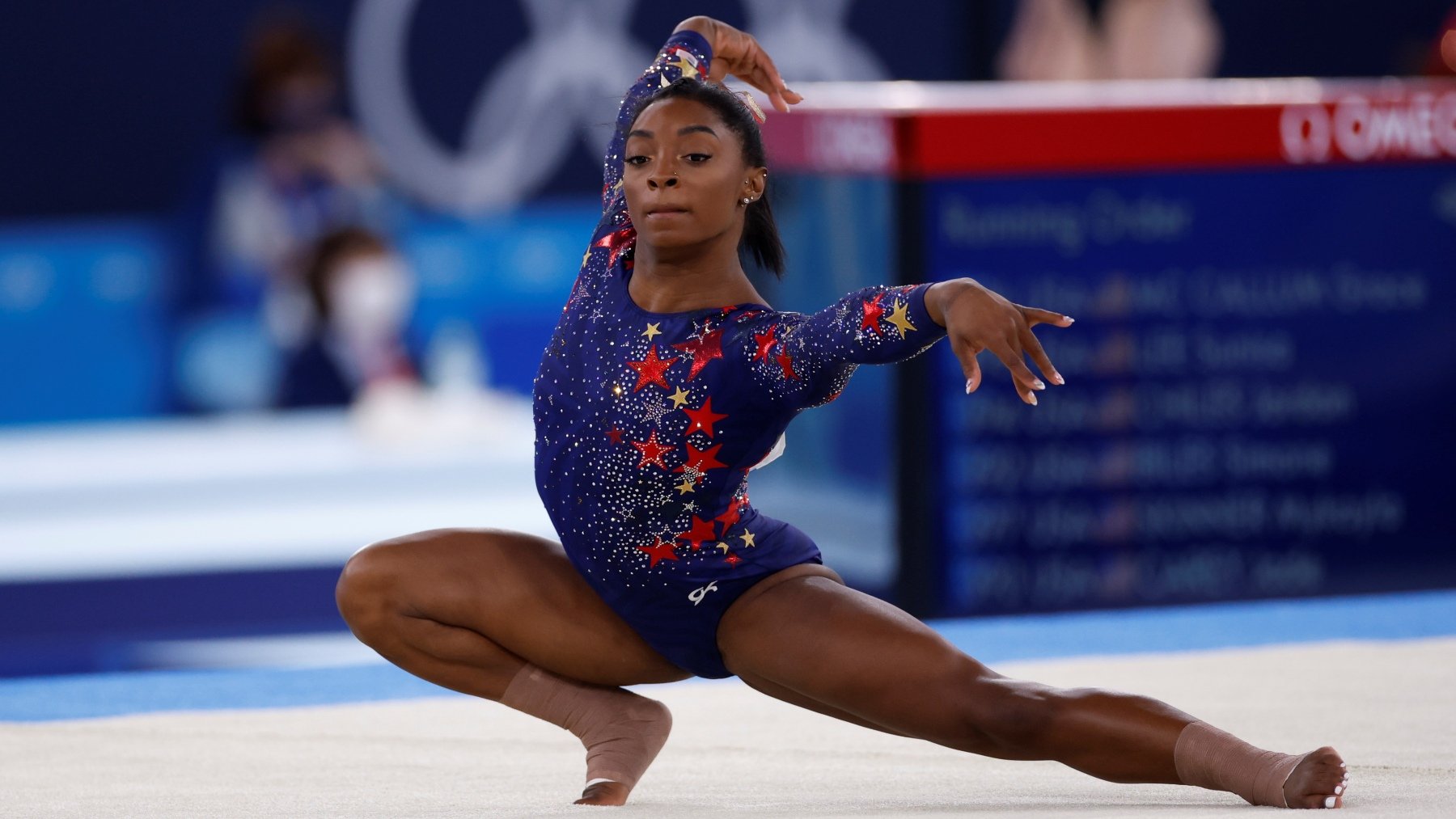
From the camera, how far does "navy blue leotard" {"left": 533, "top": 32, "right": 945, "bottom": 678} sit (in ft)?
8.86

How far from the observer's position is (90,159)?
8023mm

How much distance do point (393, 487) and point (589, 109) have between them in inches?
77.0

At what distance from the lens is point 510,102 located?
27.6ft

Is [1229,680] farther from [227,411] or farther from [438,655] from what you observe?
[227,411]

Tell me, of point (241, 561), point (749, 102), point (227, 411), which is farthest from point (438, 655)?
point (227, 411)

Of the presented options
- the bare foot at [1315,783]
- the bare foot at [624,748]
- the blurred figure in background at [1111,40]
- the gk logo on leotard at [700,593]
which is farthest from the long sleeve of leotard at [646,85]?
the blurred figure in background at [1111,40]

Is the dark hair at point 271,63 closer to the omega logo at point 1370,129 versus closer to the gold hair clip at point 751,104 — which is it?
the omega logo at point 1370,129

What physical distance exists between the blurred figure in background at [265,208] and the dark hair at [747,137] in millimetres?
5363

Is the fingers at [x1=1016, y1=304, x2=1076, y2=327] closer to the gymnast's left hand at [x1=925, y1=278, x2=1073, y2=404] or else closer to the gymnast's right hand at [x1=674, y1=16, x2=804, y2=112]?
the gymnast's left hand at [x1=925, y1=278, x2=1073, y2=404]

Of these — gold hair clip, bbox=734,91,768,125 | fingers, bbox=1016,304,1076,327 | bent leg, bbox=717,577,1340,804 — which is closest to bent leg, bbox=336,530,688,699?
bent leg, bbox=717,577,1340,804

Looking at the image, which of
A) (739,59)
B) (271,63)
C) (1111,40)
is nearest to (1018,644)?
(739,59)

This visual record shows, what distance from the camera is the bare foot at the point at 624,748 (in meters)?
2.76

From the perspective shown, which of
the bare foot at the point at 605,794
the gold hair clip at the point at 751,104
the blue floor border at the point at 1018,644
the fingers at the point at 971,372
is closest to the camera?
the fingers at the point at 971,372

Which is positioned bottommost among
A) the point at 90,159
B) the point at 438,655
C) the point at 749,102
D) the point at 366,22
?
the point at 438,655
